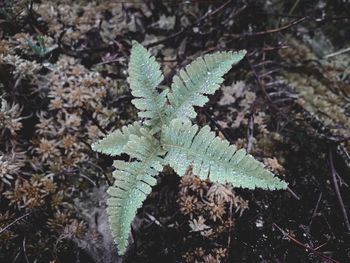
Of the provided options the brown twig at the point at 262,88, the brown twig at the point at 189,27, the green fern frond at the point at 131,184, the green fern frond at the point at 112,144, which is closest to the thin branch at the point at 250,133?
the brown twig at the point at 262,88

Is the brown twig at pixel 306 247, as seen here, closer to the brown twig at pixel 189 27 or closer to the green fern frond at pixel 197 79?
the green fern frond at pixel 197 79

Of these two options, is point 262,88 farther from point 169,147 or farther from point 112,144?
point 112,144

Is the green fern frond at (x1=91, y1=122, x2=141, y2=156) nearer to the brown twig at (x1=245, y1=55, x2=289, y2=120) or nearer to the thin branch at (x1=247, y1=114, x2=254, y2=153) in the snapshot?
the thin branch at (x1=247, y1=114, x2=254, y2=153)

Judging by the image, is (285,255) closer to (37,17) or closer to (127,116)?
(127,116)

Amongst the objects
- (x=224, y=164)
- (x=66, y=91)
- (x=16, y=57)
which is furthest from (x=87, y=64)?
(x=224, y=164)

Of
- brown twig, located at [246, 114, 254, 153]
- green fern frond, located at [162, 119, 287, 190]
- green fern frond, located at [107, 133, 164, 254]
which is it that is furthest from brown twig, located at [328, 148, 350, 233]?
green fern frond, located at [107, 133, 164, 254]

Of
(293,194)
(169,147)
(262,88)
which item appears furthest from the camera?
(262,88)

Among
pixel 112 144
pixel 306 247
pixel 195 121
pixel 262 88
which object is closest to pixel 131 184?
pixel 112 144

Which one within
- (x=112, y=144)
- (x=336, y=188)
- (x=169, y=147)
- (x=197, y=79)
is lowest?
(x=336, y=188)
